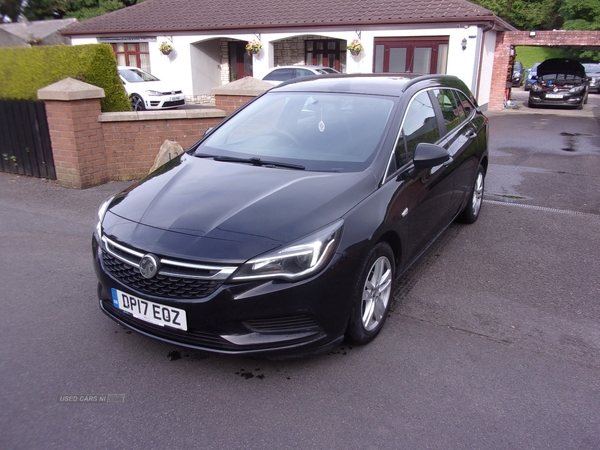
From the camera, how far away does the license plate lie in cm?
301

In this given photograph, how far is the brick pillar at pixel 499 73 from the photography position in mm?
20625

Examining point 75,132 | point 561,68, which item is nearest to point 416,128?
point 75,132

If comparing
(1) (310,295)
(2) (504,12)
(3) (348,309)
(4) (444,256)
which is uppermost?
(2) (504,12)

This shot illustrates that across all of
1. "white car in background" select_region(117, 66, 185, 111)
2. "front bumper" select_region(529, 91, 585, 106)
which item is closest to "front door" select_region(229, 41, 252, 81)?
"white car in background" select_region(117, 66, 185, 111)

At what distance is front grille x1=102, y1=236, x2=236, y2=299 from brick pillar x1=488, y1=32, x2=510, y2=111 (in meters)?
20.5

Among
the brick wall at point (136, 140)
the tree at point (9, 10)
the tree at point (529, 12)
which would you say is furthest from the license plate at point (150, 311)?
the tree at point (529, 12)

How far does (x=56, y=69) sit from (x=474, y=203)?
6.46 meters

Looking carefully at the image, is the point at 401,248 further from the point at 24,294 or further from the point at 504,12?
the point at 504,12

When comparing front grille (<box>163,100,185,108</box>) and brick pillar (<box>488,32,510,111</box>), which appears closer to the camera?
front grille (<box>163,100,185,108</box>)

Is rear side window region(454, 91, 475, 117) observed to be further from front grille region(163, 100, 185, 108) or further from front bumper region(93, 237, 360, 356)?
front grille region(163, 100, 185, 108)

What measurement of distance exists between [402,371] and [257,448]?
1.09 meters

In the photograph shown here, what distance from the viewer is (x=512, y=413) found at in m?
2.94

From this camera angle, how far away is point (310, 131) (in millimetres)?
4273

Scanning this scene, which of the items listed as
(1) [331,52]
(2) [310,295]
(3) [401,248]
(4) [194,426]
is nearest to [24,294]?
(4) [194,426]
